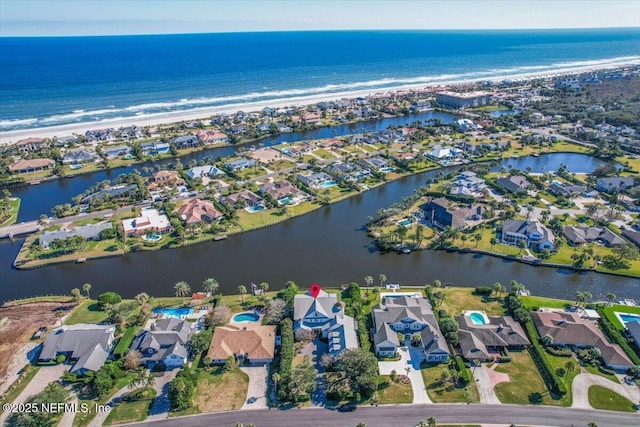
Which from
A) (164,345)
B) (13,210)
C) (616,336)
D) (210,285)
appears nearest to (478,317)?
(616,336)

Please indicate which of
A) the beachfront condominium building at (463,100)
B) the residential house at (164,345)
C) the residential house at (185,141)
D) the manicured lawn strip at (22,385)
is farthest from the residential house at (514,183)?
the manicured lawn strip at (22,385)

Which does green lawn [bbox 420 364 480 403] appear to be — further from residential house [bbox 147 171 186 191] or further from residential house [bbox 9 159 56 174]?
residential house [bbox 9 159 56 174]

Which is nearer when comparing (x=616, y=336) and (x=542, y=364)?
(x=542, y=364)

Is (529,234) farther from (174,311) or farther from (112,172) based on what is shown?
(112,172)

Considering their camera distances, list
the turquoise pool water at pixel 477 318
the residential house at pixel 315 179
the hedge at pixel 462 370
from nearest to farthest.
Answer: the hedge at pixel 462 370
the turquoise pool water at pixel 477 318
the residential house at pixel 315 179

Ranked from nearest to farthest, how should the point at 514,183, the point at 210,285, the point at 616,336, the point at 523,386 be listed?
the point at 523,386, the point at 616,336, the point at 210,285, the point at 514,183

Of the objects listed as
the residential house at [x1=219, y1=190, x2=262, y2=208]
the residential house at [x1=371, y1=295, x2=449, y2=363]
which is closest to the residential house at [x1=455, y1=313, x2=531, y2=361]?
the residential house at [x1=371, y1=295, x2=449, y2=363]

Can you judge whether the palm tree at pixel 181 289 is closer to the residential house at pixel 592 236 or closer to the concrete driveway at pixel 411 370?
the concrete driveway at pixel 411 370

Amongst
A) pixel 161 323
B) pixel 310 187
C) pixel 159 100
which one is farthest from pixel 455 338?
pixel 159 100
